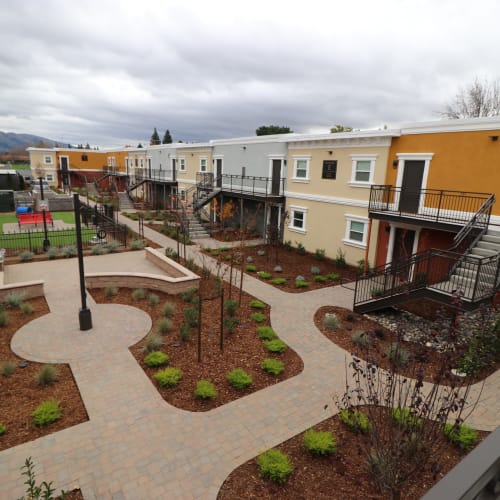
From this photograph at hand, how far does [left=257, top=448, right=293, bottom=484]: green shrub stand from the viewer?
5.24m

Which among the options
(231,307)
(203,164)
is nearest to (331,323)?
(231,307)

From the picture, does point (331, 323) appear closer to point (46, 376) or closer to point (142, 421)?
point (142, 421)

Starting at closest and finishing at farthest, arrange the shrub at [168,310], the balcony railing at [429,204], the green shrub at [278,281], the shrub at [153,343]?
the shrub at [153,343]
the shrub at [168,310]
the balcony railing at [429,204]
the green shrub at [278,281]

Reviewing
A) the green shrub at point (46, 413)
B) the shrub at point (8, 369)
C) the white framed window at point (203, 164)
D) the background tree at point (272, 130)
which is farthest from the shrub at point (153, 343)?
the background tree at point (272, 130)

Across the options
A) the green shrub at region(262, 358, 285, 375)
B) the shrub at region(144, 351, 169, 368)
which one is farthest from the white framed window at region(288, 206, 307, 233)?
the shrub at region(144, 351, 169, 368)

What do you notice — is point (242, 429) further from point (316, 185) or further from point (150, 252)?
point (316, 185)

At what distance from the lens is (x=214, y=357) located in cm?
878

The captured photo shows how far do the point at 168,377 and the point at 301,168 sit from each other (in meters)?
15.4

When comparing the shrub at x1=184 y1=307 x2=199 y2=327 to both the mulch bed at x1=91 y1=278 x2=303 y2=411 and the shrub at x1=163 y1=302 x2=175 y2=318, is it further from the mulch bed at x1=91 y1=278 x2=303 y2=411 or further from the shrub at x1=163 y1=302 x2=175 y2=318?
the shrub at x1=163 y1=302 x2=175 y2=318

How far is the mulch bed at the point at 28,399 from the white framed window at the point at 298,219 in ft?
48.9

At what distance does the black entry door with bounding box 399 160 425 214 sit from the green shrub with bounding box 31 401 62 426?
13.2 m

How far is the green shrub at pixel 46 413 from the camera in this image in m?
A: 6.32

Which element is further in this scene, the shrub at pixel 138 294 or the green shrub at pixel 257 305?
the shrub at pixel 138 294

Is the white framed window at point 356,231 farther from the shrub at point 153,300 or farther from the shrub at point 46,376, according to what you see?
the shrub at point 46,376
